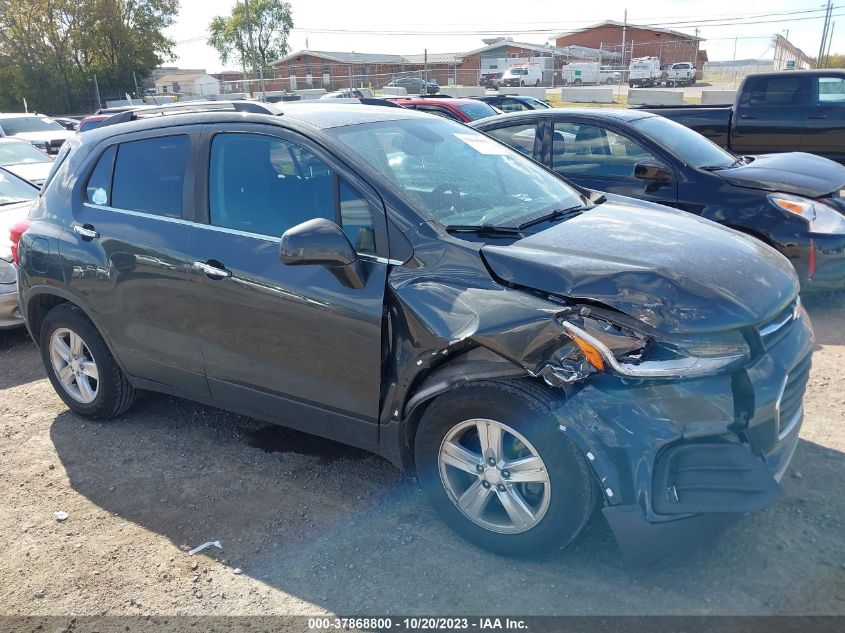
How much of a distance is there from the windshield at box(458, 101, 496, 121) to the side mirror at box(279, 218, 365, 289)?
9158 mm

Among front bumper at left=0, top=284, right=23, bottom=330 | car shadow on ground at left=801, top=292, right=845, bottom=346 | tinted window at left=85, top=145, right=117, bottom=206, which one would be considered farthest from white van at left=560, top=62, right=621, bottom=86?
tinted window at left=85, top=145, right=117, bottom=206

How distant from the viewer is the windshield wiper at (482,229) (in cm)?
317

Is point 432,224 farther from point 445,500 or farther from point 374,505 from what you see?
point 374,505

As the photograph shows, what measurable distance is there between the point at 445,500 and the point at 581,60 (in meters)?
59.4

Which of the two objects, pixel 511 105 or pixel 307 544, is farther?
pixel 511 105

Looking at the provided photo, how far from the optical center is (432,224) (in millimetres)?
3146

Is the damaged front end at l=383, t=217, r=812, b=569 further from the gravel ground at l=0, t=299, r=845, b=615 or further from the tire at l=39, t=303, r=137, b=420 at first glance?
the tire at l=39, t=303, r=137, b=420

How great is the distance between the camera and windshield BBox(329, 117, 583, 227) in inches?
132

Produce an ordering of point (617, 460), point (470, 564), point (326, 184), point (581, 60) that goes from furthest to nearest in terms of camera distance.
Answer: point (581, 60)
point (326, 184)
point (470, 564)
point (617, 460)

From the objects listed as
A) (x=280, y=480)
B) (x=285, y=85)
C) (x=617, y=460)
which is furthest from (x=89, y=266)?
(x=285, y=85)

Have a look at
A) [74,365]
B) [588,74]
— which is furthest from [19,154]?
[588,74]

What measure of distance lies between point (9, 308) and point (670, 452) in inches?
225

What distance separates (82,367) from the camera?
4547 mm

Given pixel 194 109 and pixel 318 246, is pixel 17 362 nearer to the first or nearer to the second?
pixel 194 109
